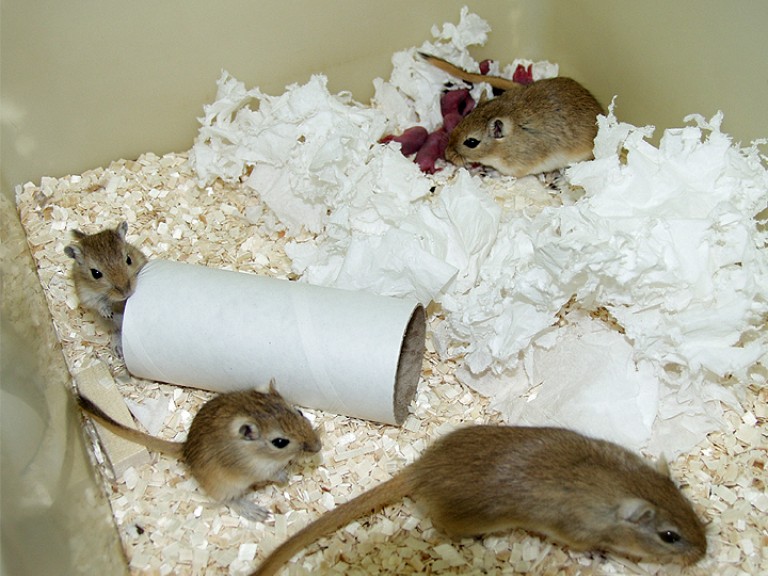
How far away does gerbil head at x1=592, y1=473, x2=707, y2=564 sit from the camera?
2.34m

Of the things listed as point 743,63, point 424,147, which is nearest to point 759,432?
point 743,63

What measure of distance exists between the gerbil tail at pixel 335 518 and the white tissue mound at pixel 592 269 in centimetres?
58

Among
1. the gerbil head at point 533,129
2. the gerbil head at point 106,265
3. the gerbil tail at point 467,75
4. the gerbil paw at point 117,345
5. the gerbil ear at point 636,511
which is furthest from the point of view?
the gerbil tail at point 467,75

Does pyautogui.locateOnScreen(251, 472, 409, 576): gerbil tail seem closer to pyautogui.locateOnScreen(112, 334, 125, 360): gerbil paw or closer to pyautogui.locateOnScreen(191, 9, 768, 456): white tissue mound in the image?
pyautogui.locateOnScreen(191, 9, 768, 456): white tissue mound

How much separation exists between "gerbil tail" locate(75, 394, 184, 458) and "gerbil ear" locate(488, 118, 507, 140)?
1.93 metres

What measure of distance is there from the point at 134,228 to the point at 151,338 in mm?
878

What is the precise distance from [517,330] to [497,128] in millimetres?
1118

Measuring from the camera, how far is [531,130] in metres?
3.56

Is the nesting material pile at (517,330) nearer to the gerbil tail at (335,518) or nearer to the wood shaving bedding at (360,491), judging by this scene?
the wood shaving bedding at (360,491)

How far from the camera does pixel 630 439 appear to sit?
2775mm

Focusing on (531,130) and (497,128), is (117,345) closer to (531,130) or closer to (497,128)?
(497,128)

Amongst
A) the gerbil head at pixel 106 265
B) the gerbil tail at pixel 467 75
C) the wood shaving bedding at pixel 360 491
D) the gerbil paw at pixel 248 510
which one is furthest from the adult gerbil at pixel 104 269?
the gerbil tail at pixel 467 75

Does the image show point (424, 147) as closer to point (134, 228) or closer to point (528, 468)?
point (134, 228)

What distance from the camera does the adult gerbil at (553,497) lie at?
2371 mm
